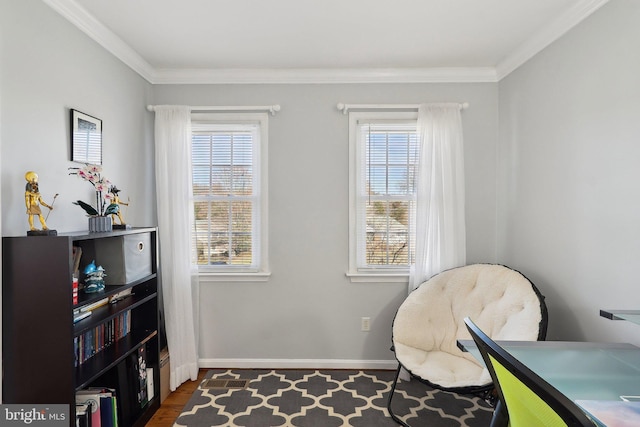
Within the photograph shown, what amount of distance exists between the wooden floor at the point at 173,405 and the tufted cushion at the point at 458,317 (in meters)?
1.57

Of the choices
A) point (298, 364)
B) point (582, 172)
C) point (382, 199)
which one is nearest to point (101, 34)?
point (382, 199)

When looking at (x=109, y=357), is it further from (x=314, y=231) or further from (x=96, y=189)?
(x=314, y=231)

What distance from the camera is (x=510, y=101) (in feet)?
8.95

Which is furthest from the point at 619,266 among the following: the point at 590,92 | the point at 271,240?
the point at 271,240

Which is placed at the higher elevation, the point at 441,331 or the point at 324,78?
the point at 324,78

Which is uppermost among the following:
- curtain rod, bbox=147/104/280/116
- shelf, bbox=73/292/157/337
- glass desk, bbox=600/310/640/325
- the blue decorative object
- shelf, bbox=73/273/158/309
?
curtain rod, bbox=147/104/280/116

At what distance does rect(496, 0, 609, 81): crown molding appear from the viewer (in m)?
1.95

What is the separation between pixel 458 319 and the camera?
8.29 ft

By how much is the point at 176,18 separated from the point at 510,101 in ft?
8.19

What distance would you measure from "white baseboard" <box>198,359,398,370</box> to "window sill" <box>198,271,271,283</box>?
693 millimetres

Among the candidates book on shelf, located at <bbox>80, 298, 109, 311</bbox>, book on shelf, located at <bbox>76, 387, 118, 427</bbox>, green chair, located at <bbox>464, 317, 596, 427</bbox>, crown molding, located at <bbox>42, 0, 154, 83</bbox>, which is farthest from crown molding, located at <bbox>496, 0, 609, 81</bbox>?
book on shelf, located at <bbox>76, 387, 118, 427</bbox>

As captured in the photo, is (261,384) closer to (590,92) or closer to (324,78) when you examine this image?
(324,78)

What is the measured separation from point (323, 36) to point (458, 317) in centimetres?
221

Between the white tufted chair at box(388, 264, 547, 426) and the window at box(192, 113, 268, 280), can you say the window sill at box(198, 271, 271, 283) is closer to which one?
the window at box(192, 113, 268, 280)
